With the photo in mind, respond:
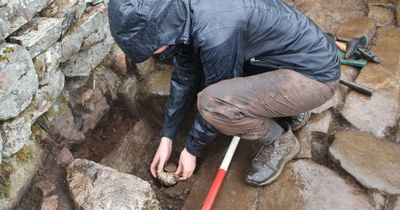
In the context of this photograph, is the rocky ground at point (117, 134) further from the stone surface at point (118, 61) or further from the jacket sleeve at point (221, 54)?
the jacket sleeve at point (221, 54)

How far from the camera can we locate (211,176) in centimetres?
298

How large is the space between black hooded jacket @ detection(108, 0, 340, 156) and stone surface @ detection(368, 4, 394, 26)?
165 centimetres

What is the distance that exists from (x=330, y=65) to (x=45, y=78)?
1724 mm

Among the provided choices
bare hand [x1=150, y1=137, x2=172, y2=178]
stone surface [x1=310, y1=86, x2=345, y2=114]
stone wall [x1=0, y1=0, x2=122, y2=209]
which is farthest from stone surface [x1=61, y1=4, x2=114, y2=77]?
stone surface [x1=310, y1=86, x2=345, y2=114]

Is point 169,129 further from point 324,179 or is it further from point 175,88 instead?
point 324,179

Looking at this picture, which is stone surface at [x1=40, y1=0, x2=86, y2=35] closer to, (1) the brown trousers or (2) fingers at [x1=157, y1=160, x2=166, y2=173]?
(1) the brown trousers

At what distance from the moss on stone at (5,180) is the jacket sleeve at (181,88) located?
3.28 ft

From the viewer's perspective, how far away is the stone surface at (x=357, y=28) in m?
3.90

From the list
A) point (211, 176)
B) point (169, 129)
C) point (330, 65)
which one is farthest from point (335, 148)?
point (169, 129)

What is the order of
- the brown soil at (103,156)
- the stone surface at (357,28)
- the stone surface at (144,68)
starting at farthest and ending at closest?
the stone surface at (357,28), the stone surface at (144,68), the brown soil at (103,156)

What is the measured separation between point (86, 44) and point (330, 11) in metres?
2.46

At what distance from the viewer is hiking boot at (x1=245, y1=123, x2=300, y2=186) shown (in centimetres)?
282

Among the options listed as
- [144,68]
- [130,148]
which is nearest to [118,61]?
[144,68]

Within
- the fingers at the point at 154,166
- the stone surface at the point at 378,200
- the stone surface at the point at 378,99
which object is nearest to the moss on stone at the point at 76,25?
the fingers at the point at 154,166
